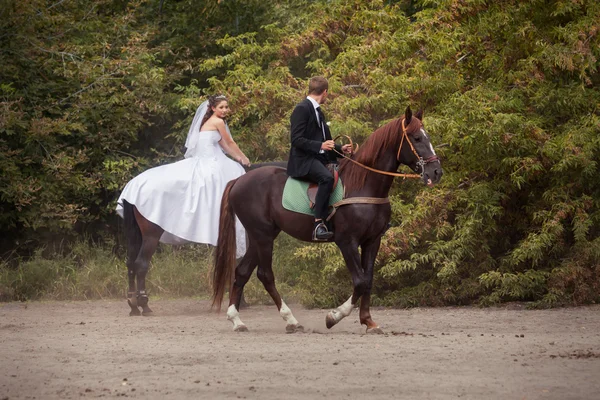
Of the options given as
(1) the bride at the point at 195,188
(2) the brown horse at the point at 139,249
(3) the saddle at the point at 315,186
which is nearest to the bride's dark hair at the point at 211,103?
(1) the bride at the point at 195,188

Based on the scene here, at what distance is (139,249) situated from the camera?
12094 millimetres

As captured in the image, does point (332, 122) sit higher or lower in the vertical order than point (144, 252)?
higher

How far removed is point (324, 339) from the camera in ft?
28.6

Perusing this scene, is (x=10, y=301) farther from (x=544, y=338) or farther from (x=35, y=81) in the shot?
(x=544, y=338)

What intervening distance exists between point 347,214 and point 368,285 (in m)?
0.74

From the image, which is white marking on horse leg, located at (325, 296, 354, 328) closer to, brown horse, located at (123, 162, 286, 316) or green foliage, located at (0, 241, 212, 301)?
brown horse, located at (123, 162, 286, 316)

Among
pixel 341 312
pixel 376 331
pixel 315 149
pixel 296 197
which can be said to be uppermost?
pixel 315 149

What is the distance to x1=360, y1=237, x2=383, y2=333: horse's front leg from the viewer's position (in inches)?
361

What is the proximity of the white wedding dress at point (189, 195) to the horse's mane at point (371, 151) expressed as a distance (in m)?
2.94

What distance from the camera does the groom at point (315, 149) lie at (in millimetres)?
9289

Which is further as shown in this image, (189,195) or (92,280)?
(92,280)

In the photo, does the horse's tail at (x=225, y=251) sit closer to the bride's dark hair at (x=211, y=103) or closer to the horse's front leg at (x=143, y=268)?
the horse's front leg at (x=143, y=268)

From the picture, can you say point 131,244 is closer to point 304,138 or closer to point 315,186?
point 315,186

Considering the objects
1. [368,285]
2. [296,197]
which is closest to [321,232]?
[296,197]
